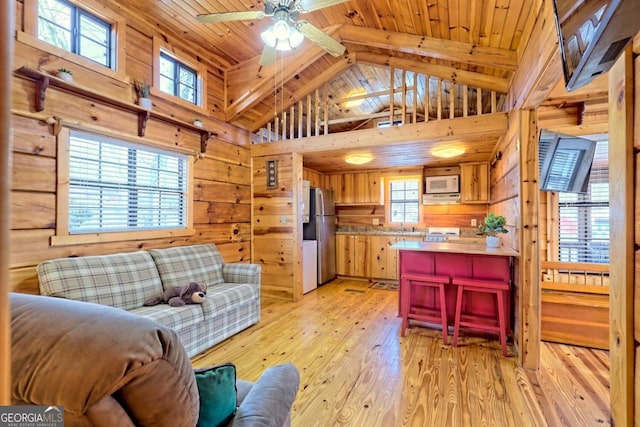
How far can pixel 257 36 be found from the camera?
3.37 meters

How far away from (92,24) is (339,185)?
4366 millimetres

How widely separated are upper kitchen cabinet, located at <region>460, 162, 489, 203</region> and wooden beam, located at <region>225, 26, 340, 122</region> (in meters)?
3.08

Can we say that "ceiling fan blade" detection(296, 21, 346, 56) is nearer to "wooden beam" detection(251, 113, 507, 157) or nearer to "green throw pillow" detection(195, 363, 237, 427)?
"wooden beam" detection(251, 113, 507, 157)

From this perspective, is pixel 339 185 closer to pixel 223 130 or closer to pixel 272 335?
pixel 223 130

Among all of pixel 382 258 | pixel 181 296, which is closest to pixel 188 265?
pixel 181 296

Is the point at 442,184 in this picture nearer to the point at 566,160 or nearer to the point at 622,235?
the point at 566,160

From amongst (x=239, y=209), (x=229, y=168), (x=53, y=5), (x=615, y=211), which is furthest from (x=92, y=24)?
(x=615, y=211)

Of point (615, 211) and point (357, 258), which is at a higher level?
point (615, 211)

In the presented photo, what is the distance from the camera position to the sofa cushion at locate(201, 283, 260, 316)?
2619 millimetres

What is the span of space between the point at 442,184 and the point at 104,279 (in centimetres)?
497

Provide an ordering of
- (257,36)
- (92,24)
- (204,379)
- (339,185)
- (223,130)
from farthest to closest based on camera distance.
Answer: (339,185), (223,130), (257,36), (92,24), (204,379)

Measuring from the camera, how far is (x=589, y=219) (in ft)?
9.97

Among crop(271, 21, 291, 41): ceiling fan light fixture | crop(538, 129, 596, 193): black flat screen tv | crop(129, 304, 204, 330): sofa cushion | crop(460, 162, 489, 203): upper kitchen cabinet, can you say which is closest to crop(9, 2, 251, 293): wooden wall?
crop(129, 304, 204, 330): sofa cushion

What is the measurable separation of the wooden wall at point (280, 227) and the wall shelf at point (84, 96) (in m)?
1.31
